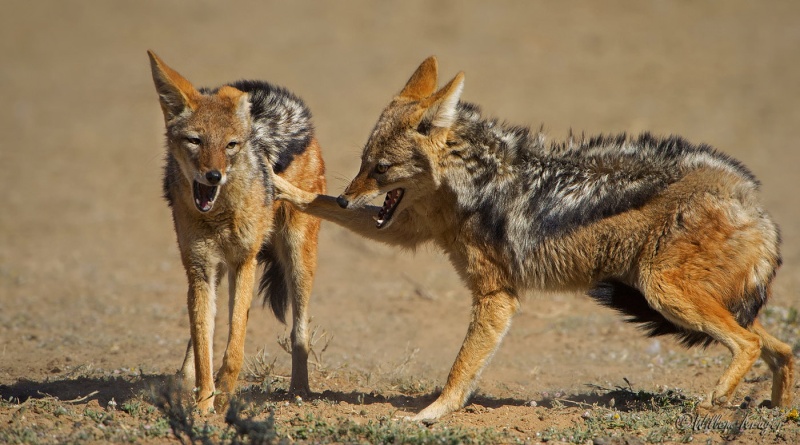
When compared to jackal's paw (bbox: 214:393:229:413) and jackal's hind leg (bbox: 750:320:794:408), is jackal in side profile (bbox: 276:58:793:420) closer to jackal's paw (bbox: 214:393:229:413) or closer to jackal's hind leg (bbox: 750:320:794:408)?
jackal's hind leg (bbox: 750:320:794:408)

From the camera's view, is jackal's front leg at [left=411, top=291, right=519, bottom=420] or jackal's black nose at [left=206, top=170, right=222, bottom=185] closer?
jackal's black nose at [left=206, top=170, right=222, bottom=185]

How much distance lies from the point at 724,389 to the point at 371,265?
6173 millimetres

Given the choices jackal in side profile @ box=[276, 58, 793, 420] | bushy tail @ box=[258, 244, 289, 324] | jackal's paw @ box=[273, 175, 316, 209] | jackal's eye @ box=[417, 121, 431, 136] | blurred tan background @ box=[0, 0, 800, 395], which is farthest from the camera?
blurred tan background @ box=[0, 0, 800, 395]

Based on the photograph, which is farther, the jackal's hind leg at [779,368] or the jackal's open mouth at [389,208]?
the jackal's open mouth at [389,208]

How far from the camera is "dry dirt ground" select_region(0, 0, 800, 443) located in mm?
5797

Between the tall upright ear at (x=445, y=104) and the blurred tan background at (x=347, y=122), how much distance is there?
155 cm

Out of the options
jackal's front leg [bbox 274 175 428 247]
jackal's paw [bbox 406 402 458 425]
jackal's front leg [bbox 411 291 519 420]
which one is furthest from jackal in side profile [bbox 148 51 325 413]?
jackal's front leg [bbox 411 291 519 420]

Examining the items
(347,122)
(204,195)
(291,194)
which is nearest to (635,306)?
(291,194)

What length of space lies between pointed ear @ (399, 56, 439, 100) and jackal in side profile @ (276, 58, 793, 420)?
292mm

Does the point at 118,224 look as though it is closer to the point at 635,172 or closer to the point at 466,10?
the point at 635,172

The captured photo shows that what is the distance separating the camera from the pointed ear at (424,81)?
6320 millimetres

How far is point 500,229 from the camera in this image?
5.79 meters

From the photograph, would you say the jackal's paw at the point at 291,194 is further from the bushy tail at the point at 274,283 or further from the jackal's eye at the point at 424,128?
the jackal's eye at the point at 424,128

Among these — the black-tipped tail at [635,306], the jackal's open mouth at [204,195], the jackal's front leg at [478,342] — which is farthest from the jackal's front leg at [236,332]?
the black-tipped tail at [635,306]
